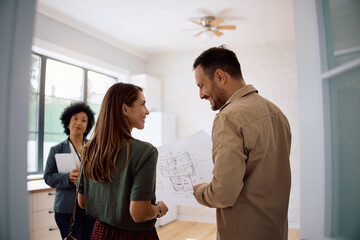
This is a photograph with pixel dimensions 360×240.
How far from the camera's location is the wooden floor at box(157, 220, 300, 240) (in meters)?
3.91

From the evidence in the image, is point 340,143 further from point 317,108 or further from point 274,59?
point 274,59

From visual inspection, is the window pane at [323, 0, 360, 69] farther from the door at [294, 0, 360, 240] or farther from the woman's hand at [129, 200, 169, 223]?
the woman's hand at [129, 200, 169, 223]

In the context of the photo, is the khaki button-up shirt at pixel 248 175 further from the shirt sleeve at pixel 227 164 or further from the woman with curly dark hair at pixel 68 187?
the woman with curly dark hair at pixel 68 187

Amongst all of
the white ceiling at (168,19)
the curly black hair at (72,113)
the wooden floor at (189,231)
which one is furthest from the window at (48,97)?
the wooden floor at (189,231)

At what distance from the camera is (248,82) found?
4832mm

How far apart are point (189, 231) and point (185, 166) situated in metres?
3.29

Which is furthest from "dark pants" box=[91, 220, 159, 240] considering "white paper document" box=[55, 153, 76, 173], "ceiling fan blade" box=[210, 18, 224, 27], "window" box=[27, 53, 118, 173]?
"ceiling fan blade" box=[210, 18, 224, 27]

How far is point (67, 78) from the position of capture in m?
4.18

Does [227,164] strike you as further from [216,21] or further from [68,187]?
[216,21]

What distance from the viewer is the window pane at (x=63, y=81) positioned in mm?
3868

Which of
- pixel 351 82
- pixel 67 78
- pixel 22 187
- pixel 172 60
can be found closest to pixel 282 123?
pixel 351 82

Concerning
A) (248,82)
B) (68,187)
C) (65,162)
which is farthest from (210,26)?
(68,187)

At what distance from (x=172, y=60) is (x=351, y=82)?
4.96 meters

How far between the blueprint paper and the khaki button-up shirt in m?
0.24
